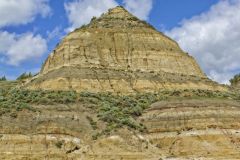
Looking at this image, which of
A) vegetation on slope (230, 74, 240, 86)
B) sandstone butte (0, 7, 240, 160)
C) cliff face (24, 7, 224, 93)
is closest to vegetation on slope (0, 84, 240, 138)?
sandstone butte (0, 7, 240, 160)

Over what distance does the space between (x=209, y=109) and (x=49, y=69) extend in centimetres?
2199

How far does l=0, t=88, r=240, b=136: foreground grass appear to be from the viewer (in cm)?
5003

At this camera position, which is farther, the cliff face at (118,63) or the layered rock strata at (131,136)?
the cliff face at (118,63)

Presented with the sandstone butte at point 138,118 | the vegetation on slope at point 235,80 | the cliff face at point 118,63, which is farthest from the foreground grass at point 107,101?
the vegetation on slope at point 235,80

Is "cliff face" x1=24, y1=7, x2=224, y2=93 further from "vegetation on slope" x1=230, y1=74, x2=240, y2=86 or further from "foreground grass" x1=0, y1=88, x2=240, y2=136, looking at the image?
"vegetation on slope" x1=230, y1=74, x2=240, y2=86

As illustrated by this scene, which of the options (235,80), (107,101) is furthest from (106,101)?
(235,80)

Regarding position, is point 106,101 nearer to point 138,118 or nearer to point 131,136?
point 138,118

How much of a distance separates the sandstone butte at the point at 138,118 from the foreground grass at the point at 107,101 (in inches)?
38.6

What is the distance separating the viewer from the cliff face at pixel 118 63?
58844mm

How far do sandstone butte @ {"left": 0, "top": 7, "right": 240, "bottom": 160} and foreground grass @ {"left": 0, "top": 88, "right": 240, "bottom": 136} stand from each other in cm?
98

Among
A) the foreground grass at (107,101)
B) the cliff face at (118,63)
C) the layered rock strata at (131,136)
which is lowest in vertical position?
the layered rock strata at (131,136)

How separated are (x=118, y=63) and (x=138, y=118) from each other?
530 inches

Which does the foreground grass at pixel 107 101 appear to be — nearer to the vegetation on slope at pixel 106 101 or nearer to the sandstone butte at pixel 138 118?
the vegetation on slope at pixel 106 101

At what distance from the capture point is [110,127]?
1918 inches
